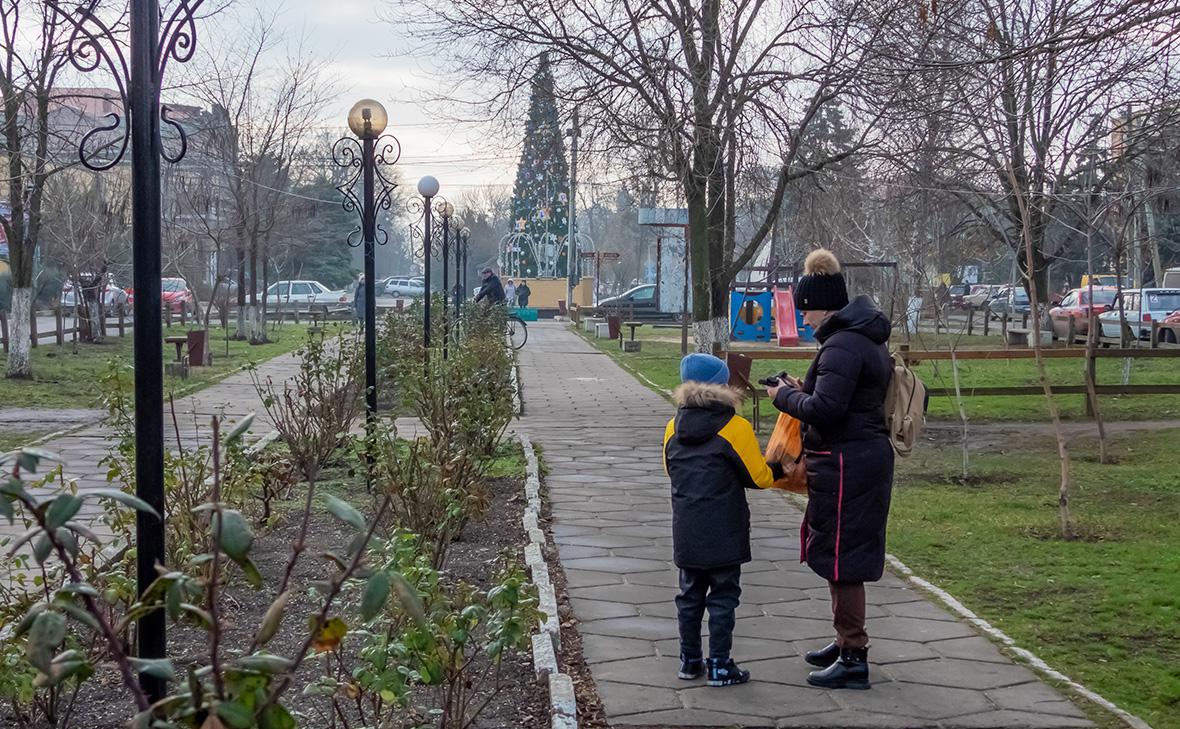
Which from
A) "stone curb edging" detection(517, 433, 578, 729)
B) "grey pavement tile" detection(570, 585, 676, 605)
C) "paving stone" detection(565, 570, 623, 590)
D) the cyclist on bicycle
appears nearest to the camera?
"stone curb edging" detection(517, 433, 578, 729)

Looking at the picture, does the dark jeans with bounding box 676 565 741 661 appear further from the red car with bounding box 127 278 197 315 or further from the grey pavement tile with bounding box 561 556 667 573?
the red car with bounding box 127 278 197 315

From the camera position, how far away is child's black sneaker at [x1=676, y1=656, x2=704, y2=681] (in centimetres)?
482

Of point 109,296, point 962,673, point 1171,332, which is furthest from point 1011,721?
point 109,296

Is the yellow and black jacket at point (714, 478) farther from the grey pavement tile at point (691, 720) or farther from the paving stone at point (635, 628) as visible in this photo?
the paving stone at point (635, 628)

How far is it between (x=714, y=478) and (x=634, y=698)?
0.89m

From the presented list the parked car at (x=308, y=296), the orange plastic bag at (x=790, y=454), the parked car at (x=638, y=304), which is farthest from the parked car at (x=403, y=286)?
the orange plastic bag at (x=790, y=454)

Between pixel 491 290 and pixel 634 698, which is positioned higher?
pixel 491 290

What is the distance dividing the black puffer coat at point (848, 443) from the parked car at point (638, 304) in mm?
38124

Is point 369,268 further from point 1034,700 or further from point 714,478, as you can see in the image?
point 1034,700

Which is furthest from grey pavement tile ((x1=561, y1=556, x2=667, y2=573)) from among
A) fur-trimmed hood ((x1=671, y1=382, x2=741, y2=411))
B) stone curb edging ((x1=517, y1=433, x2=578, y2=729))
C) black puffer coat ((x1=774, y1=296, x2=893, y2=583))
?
fur-trimmed hood ((x1=671, y1=382, x2=741, y2=411))

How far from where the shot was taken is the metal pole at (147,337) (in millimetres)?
3439

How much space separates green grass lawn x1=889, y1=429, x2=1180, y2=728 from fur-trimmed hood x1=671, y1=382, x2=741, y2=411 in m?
1.81

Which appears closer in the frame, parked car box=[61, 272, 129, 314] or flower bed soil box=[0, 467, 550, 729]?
flower bed soil box=[0, 467, 550, 729]

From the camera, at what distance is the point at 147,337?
11.3 ft
